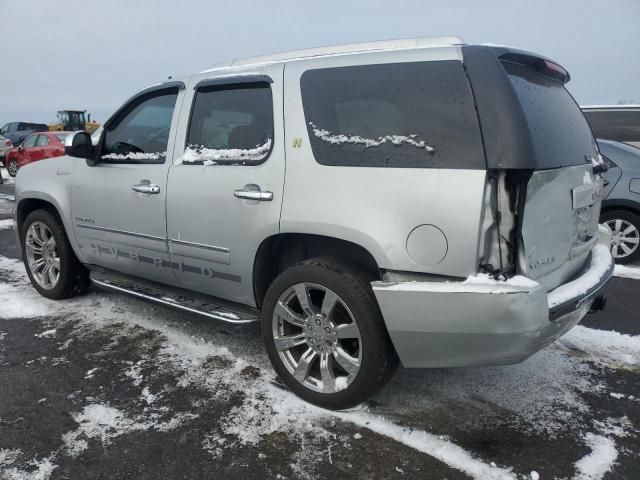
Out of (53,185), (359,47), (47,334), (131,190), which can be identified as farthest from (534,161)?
(53,185)

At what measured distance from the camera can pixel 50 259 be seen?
458 centimetres

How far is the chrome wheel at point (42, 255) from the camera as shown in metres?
4.54

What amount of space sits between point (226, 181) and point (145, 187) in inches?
30.9

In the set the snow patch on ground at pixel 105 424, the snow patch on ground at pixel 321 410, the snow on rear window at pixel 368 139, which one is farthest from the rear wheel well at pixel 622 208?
the snow patch on ground at pixel 105 424

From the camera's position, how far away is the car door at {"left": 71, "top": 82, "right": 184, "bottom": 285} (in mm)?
3451

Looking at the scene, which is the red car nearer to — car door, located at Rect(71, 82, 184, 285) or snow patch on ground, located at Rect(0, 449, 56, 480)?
car door, located at Rect(71, 82, 184, 285)

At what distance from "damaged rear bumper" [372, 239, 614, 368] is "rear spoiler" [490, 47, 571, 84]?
3.59 feet

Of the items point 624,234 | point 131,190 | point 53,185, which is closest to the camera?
point 131,190

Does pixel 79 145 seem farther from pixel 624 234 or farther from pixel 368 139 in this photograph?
pixel 624 234

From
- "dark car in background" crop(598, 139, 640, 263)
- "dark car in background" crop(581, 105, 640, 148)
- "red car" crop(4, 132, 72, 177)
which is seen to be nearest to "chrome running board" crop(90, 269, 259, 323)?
"dark car in background" crop(598, 139, 640, 263)

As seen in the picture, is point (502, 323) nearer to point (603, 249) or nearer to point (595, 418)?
point (595, 418)

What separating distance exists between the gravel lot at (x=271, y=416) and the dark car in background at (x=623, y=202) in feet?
8.13

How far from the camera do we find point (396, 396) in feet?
9.56

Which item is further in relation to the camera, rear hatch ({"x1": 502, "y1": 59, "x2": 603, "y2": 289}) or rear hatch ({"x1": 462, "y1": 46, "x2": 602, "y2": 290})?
rear hatch ({"x1": 502, "y1": 59, "x2": 603, "y2": 289})
